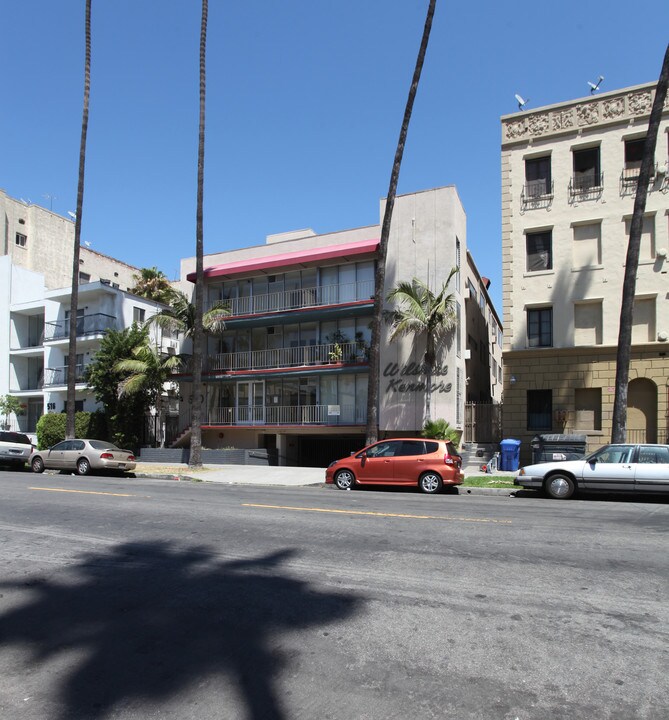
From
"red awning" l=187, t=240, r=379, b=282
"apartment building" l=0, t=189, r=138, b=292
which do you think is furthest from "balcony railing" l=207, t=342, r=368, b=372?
"apartment building" l=0, t=189, r=138, b=292

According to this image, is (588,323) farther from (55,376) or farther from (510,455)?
(55,376)

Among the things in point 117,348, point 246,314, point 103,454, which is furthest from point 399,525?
point 117,348

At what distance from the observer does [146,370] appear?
28.5 meters

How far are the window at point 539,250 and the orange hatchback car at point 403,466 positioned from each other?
11.7 meters

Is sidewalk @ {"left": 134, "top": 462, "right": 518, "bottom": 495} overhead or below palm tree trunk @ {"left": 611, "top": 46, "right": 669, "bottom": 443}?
below

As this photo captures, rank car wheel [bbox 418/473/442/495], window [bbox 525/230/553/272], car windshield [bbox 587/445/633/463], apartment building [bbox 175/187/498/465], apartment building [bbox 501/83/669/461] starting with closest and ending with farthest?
car windshield [bbox 587/445/633/463] < car wheel [bbox 418/473/442/495] < apartment building [bbox 501/83/669/461] < window [bbox 525/230/553/272] < apartment building [bbox 175/187/498/465]

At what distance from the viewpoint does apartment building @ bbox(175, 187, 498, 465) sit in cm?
2550

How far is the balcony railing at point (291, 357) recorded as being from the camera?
27203 mm

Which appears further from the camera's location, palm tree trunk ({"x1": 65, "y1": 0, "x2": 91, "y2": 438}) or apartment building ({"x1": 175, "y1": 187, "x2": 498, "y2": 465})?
palm tree trunk ({"x1": 65, "y1": 0, "x2": 91, "y2": 438})

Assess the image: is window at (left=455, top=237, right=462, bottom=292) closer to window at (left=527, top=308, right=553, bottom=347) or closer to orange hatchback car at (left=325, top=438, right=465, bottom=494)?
window at (left=527, top=308, right=553, bottom=347)

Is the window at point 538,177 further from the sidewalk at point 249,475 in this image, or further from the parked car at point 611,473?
the parked car at point 611,473

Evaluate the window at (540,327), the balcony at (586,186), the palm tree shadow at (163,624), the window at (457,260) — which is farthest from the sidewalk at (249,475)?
the balcony at (586,186)

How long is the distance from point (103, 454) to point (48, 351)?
19.0 metres

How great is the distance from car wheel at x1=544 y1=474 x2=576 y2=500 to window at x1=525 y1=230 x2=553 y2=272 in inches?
501
